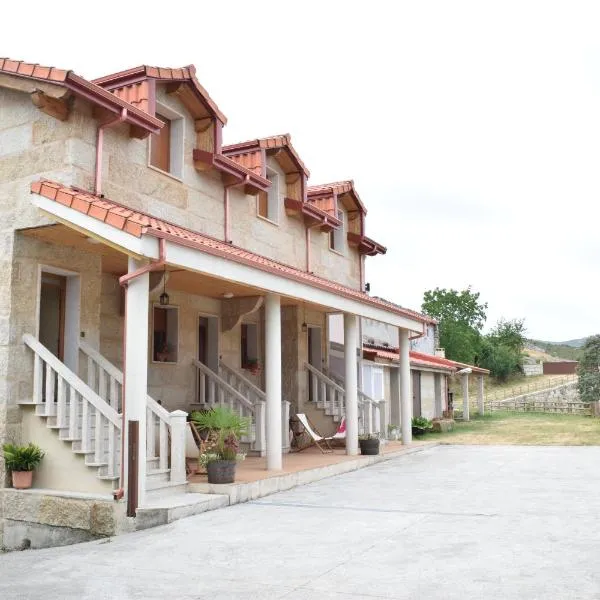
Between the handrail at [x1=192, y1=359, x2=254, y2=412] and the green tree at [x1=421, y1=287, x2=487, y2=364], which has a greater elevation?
the green tree at [x1=421, y1=287, x2=487, y2=364]

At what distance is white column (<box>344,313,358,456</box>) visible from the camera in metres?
13.9

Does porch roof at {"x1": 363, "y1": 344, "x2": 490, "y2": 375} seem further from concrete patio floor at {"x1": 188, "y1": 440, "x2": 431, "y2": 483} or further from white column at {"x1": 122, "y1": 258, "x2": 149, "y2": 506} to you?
white column at {"x1": 122, "y1": 258, "x2": 149, "y2": 506}

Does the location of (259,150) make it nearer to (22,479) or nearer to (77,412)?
(77,412)

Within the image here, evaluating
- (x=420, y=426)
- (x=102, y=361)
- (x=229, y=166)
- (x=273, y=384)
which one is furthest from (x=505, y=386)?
(x=102, y=361)

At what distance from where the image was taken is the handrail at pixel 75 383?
864 centimetres

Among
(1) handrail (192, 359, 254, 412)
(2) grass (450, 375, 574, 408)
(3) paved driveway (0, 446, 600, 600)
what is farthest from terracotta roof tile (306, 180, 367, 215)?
(2) grass (450, 375, 574, 408)

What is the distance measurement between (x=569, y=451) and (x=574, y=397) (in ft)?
112

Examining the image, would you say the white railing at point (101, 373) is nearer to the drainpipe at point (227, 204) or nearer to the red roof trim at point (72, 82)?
the red roof trim at point (72, 82)

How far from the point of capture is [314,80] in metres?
14.3

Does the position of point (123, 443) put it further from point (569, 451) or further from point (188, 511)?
point (569, 451)

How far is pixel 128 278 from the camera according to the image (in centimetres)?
827

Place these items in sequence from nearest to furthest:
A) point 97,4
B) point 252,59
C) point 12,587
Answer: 1. point 12,587
2. point 97,4
3. point 252,59

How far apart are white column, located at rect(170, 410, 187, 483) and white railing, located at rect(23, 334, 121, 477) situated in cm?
78

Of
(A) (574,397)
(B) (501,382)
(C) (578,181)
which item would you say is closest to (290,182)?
(C) (578,181)
